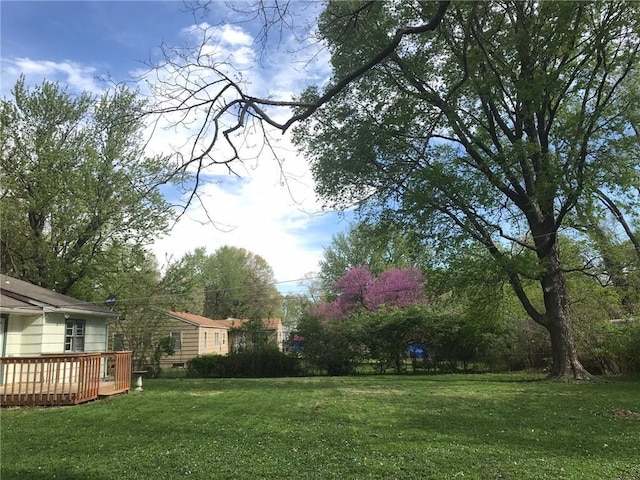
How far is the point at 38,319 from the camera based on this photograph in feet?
45.3

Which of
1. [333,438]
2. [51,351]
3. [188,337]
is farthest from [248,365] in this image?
[333,438]

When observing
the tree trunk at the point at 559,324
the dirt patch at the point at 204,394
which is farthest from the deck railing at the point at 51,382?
the tree trunk at the point at 559,324

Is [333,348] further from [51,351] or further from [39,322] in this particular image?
[39,322]

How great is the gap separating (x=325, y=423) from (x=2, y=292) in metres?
10.7

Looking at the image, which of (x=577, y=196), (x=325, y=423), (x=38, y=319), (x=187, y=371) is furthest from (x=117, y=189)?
(x=577, y=196)

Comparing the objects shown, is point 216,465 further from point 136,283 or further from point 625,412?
point 136,283

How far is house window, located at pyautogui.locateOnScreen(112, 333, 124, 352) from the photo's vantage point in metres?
22.5

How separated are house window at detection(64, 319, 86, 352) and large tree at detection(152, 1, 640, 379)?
978 centimetres

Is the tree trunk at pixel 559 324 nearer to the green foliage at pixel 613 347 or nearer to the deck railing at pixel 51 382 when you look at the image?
the green foliage at pixel 613 347

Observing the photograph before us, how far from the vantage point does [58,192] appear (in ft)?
61.5

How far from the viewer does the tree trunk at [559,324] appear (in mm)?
13820

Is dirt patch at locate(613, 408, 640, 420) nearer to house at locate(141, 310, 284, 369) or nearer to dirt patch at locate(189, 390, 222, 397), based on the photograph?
dirt patch at locate(189, 390, 222, 397)

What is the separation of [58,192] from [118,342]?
27.2 feet

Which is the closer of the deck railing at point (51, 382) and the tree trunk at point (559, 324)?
the deck railing at point (51, 382)
